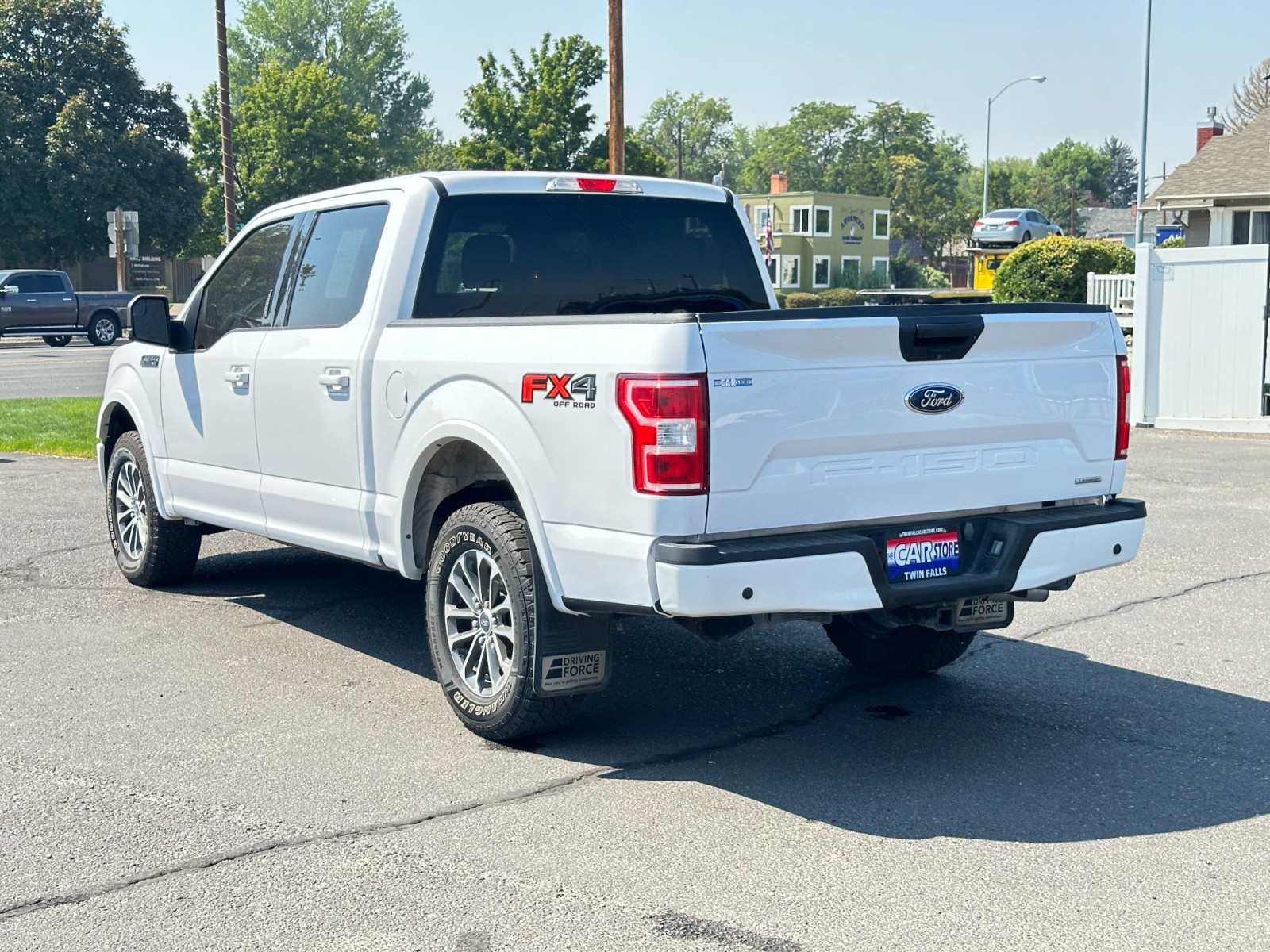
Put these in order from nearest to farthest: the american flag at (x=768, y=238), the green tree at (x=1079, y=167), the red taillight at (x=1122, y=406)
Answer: the red taillight at (x=1122, y=406), the american flag at (x=768, y=238), the green tree at (x=1079, y=167)

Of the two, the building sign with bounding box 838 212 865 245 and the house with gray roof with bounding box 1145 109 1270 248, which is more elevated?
the building sign with bounding box 838 212 865 245

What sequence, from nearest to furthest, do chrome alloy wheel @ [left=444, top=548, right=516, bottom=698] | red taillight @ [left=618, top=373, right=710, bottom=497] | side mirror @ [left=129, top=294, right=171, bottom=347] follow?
red taillight @ [left=618, top=373, right=710, bottom=497] < chrome alloy wheel @ [left=444, top=548, right=516, bottom=698] < side mirror @ [left=129, top=294, right=171, bottom=347]

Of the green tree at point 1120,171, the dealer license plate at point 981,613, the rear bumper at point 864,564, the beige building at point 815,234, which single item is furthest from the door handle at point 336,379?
the green tree at point 1120,171

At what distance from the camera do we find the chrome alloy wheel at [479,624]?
5430mm

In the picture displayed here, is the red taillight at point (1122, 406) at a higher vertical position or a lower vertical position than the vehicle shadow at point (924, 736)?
higher

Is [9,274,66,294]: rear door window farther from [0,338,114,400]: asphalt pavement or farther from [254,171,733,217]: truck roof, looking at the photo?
[254,171,733,217]: truck roof

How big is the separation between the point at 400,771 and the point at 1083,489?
271 cm

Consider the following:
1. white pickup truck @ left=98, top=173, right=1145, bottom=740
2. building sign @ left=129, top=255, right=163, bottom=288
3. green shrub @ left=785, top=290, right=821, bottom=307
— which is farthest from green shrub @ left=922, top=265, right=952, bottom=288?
white pickup truck @ left=98, top=173, right=1145, bottom=740

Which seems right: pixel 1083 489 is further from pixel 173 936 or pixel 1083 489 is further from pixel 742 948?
pixel 173 936

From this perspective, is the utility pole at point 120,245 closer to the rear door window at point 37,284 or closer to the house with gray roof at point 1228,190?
the rear door window at point 37,284

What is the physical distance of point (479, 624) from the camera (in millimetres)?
5551

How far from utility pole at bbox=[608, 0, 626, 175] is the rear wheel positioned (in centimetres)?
1834

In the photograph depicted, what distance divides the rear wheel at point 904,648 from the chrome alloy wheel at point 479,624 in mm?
1657

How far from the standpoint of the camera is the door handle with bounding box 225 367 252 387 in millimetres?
7012
